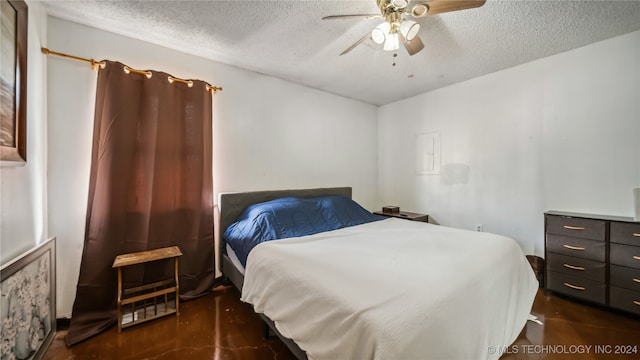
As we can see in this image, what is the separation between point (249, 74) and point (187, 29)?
87cm

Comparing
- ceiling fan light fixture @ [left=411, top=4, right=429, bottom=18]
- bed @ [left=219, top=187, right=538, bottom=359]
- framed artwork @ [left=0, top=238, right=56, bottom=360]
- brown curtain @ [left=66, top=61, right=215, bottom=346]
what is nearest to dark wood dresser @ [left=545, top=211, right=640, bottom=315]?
bed @ [left=219, top=187, right=538, bottom=359]

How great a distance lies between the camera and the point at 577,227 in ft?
7.49

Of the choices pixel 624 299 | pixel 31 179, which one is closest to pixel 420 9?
pixel 31 179

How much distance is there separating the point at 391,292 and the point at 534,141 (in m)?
2.74

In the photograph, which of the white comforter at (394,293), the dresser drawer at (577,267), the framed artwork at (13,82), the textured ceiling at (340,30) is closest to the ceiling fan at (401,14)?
the textured ceiling at (340,30)

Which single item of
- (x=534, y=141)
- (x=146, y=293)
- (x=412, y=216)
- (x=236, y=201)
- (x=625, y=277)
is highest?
(x=534, y=141)

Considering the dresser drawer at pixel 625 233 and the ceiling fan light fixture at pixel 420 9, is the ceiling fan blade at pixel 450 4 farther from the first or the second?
the dresser drawer at pixel 625 233

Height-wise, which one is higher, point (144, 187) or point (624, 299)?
point (144, 187)

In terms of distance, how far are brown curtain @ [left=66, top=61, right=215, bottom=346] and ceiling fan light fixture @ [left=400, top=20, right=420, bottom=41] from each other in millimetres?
1937

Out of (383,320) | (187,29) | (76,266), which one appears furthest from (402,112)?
(76,266)

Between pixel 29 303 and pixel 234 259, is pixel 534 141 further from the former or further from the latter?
pixel 29 303

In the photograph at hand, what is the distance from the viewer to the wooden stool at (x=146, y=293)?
193cm

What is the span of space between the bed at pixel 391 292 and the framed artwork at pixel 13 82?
1.52m

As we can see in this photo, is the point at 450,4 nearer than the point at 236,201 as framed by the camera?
Yes
